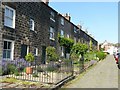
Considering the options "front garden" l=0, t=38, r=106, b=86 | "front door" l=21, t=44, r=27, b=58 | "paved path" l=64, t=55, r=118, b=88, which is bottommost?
"paved path" l=64, t=55, r=118, b=88

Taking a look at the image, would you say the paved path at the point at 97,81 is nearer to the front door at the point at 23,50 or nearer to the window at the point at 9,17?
the front door at the point at 23,50

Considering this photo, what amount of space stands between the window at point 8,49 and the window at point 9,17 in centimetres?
134

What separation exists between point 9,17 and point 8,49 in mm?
2444

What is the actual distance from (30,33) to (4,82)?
1190 cm

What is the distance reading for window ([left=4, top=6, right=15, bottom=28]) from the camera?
18972 mm

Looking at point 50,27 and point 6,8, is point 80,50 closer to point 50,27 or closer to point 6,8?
point 50,27

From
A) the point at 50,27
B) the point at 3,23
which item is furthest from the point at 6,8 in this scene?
the point at 50,27

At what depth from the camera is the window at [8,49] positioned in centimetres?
1903

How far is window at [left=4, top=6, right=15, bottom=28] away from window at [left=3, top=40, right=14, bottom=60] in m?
1.34

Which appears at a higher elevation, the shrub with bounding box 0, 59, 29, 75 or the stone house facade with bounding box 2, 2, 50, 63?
the stone house facade with bounding box 2, 2, 50, 63

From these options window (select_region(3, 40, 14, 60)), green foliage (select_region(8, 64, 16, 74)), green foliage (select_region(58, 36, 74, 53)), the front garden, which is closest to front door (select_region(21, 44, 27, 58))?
the front garden

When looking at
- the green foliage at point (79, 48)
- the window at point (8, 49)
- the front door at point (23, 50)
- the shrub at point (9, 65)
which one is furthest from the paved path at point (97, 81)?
the green foliage at point (79, 48)

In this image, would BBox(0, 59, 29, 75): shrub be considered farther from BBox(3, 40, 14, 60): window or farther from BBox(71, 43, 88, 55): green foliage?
BBox(71, 43, 88, 55): green foliage

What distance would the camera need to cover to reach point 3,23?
18359 mm
